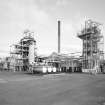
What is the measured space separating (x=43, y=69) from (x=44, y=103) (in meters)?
32.8

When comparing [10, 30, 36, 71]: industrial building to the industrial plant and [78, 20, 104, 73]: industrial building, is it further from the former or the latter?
[78, 20, 104, 73]: industrial building

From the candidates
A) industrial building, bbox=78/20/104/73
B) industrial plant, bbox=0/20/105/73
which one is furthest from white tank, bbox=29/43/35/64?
industrial building, bbox=78/20/104/73

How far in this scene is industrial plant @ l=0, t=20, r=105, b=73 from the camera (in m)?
43.4

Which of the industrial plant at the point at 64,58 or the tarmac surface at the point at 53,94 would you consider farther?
the industrial plant at the point at 64,58

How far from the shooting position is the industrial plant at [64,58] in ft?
142

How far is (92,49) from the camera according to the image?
44281 millimetres

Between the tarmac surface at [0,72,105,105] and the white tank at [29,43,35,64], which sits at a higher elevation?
the white tank at [29,43,35,64]

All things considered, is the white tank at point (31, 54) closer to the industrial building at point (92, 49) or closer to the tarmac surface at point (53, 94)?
the industrial building at point (92, 49)

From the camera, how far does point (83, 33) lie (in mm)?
47062

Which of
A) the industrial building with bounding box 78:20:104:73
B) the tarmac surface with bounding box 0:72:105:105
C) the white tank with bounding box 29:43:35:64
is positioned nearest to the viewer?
the tarmac surface with bounding box 0:72:105:105

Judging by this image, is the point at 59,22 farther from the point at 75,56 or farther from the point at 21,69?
the point at 21,69

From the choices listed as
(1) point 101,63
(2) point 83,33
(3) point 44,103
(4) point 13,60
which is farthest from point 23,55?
(3) point 44,103

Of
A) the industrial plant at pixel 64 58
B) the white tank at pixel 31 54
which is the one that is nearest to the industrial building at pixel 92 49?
the industrial plant at pixel 64 58

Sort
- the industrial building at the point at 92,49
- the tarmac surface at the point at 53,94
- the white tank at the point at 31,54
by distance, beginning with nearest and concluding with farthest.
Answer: the tarmac surface at the point at 53,94
the industrial building at the point at 92,49
the white tank at the point at 31,54
